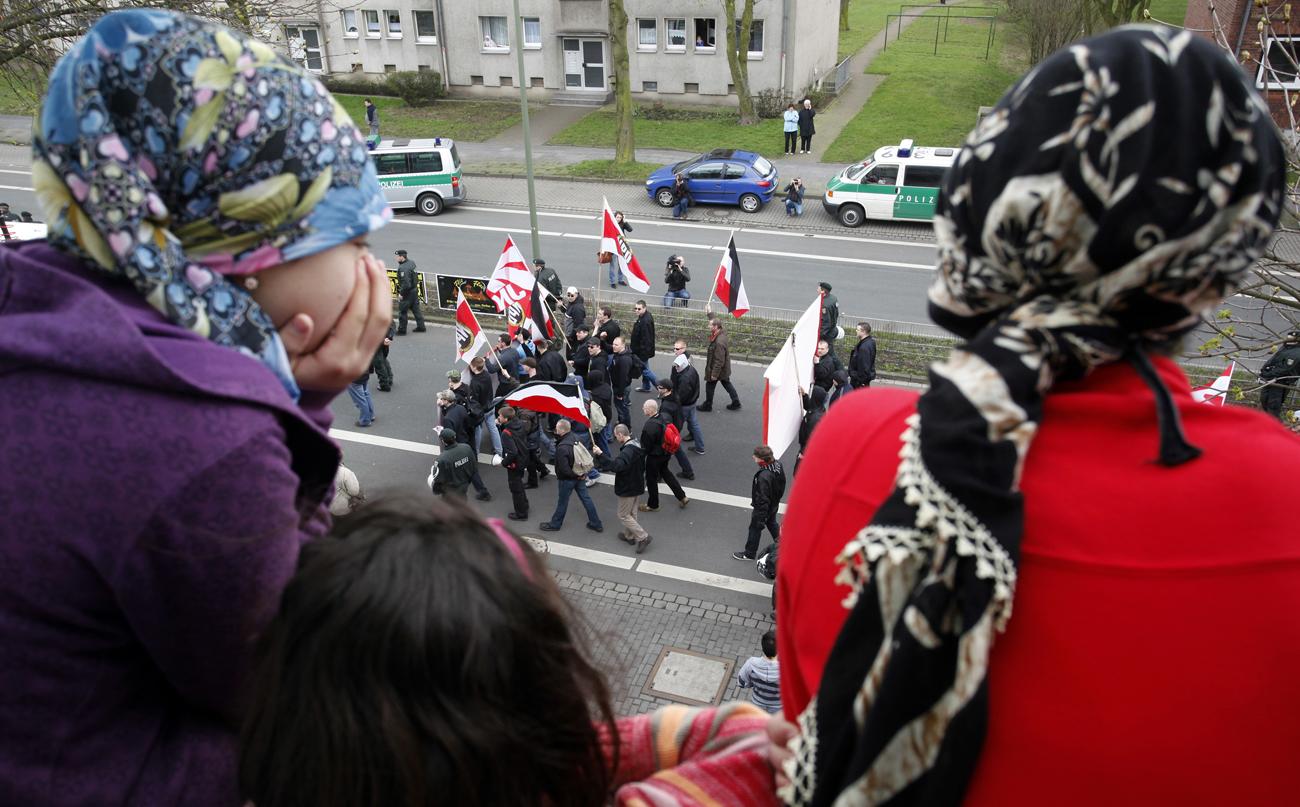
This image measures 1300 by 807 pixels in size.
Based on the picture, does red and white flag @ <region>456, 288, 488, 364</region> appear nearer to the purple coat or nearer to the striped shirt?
the striped shirt

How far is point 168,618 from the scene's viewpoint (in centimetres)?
130

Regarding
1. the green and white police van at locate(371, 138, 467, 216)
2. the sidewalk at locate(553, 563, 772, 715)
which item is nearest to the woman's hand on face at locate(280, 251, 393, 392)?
the sidewalk at locate(553, 563, 772, 715)

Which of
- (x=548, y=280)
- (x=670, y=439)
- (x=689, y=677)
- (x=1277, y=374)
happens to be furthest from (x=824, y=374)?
(x=548, y=280)

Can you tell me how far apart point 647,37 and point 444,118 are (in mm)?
8270

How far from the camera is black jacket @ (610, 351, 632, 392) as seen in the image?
15.5 meters

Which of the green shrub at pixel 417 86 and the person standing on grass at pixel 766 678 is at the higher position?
the green shrub at pixel 417 86

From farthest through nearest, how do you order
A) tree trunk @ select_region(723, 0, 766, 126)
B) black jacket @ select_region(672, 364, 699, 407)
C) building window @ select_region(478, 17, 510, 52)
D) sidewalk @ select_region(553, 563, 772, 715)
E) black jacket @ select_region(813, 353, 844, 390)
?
building window @ select_region(478, 17, 510, 52), tree trunk @ select_region(723, 0, 766, 126), black jacket @ select_region(672, 364, 699, 407), black jacket @ select_region(813, 353, 844, 390), sidewalk @ select_region(553, 563, 772, 715)

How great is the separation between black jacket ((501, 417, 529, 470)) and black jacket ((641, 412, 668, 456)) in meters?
1.65

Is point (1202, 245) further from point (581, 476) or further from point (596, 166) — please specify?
point (596, 166)

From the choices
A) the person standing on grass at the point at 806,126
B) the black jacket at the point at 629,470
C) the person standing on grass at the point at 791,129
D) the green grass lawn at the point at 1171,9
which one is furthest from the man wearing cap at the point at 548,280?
the green grass lawn at the point at 1171,9

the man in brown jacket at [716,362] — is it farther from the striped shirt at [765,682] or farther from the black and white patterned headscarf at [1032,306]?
the black and white patterned headscarf at [1032,306]

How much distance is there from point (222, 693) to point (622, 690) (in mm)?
622

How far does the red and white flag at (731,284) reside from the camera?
16781 mm

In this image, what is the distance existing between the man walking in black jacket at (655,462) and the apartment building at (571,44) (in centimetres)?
2444
